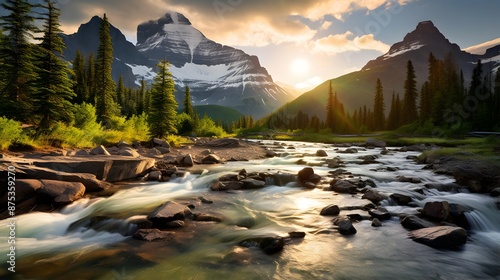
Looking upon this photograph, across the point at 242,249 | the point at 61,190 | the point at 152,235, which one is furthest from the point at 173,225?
the point at 61,190

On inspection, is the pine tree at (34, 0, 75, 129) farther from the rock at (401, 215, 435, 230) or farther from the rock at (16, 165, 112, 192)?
the rock at (401, 215, 435, 230)

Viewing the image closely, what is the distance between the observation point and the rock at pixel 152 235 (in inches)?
271

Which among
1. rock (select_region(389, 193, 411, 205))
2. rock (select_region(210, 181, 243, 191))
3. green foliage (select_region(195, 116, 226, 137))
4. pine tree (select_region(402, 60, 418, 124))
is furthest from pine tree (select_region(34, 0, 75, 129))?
pine tree (select_region(402, 60, 418, 124))

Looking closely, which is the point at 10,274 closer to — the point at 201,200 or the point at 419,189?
the point at 201,200

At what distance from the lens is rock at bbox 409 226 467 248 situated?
22.2 ft

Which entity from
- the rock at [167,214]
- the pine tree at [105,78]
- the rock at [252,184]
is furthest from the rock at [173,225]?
the pine tree at [105,78]

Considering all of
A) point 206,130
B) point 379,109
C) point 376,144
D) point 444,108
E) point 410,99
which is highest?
point 410,99

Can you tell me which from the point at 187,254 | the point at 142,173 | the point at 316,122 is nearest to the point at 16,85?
the point at 142,173

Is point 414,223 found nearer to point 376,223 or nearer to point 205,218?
point 376,223

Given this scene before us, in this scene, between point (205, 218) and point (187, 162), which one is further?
point (187, 162)

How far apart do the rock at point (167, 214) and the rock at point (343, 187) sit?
7014 mm

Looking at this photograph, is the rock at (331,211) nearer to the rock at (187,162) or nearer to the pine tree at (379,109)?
the rock at (187,162)

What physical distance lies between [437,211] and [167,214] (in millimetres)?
8428

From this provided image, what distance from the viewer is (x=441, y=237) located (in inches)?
268
